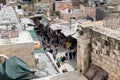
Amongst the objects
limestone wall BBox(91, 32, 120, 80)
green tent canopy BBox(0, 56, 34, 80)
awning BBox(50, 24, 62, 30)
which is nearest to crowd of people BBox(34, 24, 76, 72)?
awning BBox(50, 24, 62, 30)

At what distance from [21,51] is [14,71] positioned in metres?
1.73

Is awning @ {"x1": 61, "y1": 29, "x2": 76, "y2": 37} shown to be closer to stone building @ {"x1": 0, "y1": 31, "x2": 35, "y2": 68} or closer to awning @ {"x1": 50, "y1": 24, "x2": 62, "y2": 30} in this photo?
awning @ {"x1": 50, "y1": 24, "x2": 62, "y2": 30}

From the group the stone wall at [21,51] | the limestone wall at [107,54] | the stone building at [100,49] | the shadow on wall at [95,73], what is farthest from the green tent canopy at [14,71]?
the limestone wall at [107,54]

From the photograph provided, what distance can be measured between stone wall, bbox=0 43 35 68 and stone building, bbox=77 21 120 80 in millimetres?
3838

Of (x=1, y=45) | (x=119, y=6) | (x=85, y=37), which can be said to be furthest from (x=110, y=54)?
(x=119, y=6)

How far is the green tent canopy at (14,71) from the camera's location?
32.6 feet

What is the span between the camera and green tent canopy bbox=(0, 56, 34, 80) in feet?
32.6

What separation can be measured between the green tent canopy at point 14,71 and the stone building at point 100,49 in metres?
2.57

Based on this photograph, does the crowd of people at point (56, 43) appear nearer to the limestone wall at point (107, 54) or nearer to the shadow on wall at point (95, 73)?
the shadow on wall at point (95, 73)

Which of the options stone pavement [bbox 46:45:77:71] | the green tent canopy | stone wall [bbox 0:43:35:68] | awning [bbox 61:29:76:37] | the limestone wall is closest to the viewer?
the limestone wall

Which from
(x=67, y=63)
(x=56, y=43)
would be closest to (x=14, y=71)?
(x=67, y=63)

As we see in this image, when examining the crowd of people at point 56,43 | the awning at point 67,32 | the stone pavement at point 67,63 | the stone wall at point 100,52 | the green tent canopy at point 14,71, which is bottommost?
the stone pavement at point 67,63

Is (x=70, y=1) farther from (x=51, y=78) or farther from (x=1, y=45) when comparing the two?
(x=51, y=78)

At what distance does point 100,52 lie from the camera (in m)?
7.86
